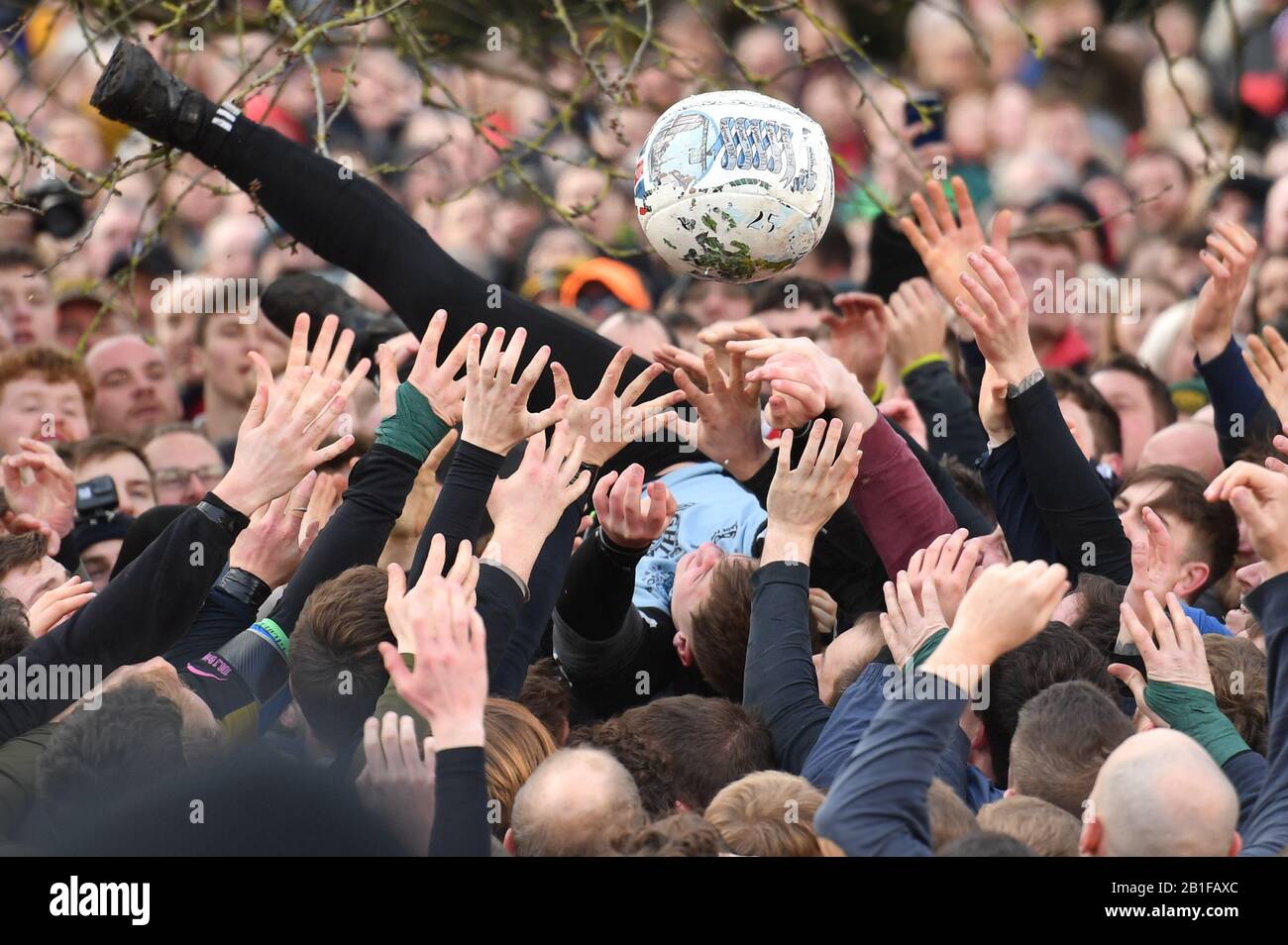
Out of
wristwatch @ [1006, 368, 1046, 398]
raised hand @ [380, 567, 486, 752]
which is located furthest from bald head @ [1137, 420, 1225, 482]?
raised hand @ [380, 567, 486, 752]

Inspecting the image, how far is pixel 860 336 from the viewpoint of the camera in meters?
6.76

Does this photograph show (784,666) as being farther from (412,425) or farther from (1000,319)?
(412,425)

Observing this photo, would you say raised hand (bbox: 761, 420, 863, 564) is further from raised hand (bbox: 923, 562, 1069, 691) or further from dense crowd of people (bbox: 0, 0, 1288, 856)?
raised hand (bbox: 923, 562, 1069, 691)

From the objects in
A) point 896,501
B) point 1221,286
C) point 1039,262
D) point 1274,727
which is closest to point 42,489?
point 896,501

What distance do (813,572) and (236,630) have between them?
1741 mm

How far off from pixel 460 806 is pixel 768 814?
70 centimetres

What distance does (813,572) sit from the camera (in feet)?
17.5

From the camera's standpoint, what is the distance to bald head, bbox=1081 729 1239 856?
10.9 ft

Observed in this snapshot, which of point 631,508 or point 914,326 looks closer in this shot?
point 631,508

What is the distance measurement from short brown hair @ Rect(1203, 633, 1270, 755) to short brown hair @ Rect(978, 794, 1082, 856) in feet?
2.90

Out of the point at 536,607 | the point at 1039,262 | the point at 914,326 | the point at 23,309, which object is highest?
the point at 23,309

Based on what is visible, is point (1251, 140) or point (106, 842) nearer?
point (106, 842)

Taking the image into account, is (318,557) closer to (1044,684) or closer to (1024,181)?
(1044,684)
